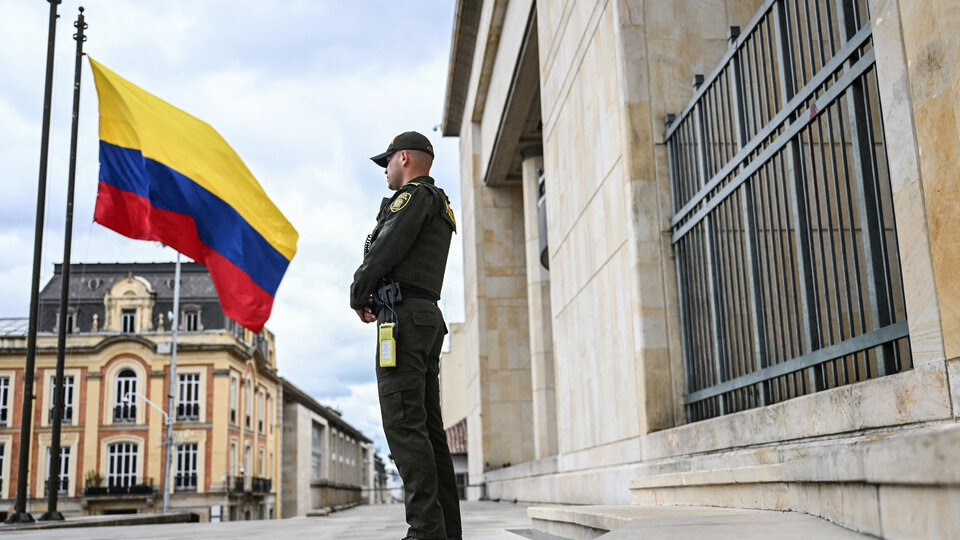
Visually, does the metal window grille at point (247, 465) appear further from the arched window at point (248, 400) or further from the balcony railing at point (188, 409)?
the balcony railing at point (188, 409)

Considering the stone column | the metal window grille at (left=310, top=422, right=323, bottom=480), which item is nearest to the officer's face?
the stone column

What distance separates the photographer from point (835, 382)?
14.0ft

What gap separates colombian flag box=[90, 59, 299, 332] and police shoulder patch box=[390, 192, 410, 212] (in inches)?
340

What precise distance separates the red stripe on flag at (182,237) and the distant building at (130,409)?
41271 mm

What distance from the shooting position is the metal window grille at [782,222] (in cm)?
394

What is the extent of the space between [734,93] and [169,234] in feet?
29.5

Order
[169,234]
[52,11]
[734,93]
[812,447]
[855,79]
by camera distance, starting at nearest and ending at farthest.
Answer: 1. [812,447]
2. [855,79]
3. [734,93]
4. [169,234]
5. [52,11]

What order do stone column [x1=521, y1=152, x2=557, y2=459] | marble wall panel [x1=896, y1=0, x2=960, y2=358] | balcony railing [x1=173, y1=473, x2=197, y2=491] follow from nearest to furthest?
marble wall panel [x1=896, y1=0, x2=960, y2=358], stone column [x1=521, y1=152, x2=557, y2=459], balcony railing [x1=173, y1=473, x2=197, y2=491]

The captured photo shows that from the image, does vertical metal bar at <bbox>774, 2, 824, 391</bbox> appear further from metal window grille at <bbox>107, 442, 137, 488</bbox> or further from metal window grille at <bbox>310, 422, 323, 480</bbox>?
metal window grille at <bbox>310, 422, 323, 480</bbox>

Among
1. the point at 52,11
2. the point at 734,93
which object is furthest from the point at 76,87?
the point at 734,93

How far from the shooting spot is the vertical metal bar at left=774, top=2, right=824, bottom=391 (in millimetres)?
4523

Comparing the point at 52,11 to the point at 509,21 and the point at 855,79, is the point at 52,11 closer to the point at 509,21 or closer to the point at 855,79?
the point at 509,21

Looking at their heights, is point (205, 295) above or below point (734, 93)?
above

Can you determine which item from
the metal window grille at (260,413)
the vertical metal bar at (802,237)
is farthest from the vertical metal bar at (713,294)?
the metal window grille at (260,413)
